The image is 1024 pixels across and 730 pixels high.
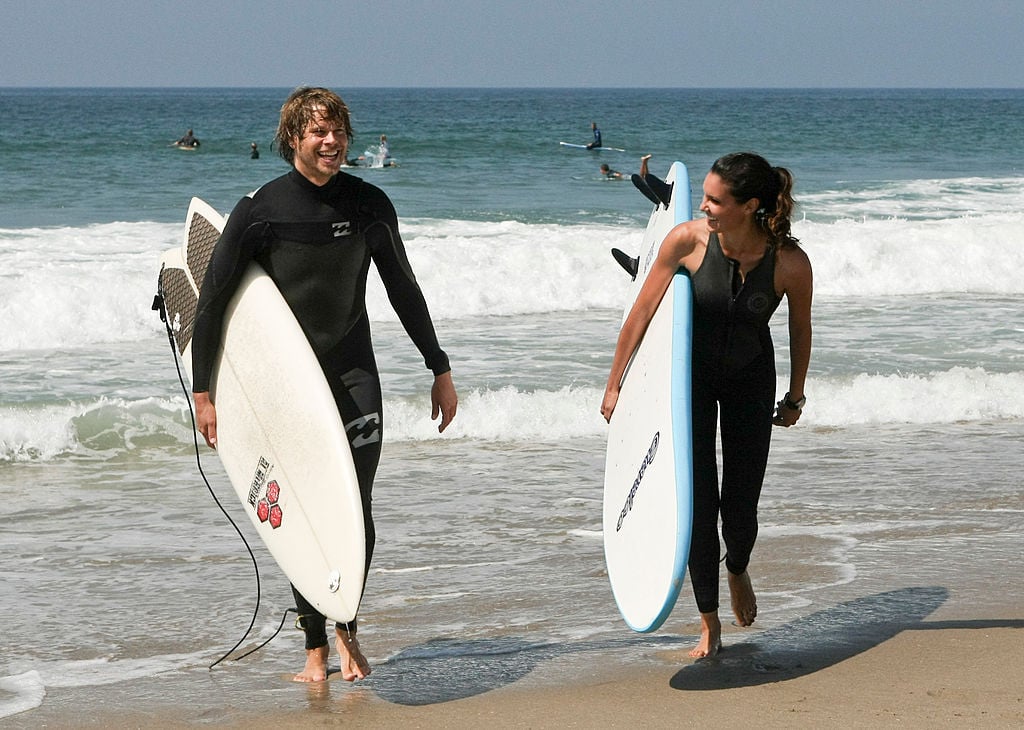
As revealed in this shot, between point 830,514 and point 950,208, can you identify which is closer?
point 830,514

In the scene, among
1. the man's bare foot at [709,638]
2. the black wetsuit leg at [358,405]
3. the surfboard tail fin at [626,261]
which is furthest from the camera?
the surfboard tail fin at [626,261]

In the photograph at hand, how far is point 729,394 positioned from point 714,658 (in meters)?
0.72

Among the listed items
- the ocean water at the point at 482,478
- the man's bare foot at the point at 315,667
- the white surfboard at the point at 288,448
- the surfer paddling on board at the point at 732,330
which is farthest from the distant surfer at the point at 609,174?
the man's bare foot at the point at 315,667

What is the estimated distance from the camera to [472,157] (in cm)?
3039

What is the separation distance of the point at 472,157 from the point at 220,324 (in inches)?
1084

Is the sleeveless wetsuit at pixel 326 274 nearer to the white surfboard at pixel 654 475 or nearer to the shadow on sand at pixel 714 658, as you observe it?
the shadow on sand at pixel 714 658

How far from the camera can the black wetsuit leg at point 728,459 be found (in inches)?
128

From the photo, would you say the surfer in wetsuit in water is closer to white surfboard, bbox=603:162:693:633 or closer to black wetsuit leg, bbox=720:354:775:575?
white surfboard, bbox=603:162:693:633

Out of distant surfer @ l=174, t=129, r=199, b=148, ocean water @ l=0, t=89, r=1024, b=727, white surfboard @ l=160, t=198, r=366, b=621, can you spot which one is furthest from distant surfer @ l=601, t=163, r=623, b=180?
white surfboard @ l=160, t=198, r=366, b=621

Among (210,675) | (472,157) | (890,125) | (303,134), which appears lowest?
(210,675)

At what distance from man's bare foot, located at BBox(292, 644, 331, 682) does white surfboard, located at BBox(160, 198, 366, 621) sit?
240 mm

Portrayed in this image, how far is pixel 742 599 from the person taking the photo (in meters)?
3.45

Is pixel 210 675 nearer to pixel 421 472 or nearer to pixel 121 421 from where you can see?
pixel 421 472

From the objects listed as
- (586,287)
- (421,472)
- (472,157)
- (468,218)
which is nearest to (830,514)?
(421,472)
